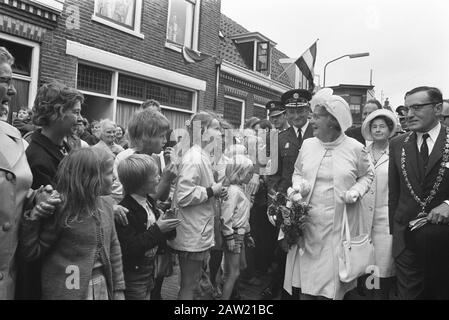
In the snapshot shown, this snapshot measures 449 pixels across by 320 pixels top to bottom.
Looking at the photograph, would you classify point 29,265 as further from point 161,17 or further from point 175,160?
point 161,17

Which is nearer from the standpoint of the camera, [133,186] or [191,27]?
[133,186]

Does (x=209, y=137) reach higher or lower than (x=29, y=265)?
higher

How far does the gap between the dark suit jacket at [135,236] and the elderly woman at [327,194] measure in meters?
1.23

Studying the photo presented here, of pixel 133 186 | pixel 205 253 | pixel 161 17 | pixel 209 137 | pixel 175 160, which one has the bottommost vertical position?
pixel 205 253

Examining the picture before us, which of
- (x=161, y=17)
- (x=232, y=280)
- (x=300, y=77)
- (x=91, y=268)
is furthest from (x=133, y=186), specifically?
(x=300, y=77)

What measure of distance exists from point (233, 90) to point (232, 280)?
9345 mm

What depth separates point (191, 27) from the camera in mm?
10141

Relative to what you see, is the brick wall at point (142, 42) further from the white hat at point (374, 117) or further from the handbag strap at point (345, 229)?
the handbag strap at point (345, 229)

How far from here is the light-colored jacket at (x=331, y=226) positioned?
125 inches

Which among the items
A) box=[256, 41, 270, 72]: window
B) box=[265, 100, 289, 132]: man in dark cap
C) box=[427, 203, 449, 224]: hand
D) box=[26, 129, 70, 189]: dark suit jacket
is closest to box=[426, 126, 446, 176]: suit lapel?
box=[427, 203, 449, 224]: hand

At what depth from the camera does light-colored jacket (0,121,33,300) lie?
182cm

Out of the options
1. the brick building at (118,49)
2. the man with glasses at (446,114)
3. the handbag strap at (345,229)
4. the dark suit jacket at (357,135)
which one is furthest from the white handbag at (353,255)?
the brick building at (118,49)

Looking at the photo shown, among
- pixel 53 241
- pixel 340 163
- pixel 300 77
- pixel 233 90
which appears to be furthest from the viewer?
pixel 300 77

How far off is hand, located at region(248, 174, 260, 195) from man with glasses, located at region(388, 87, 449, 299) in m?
1.78
